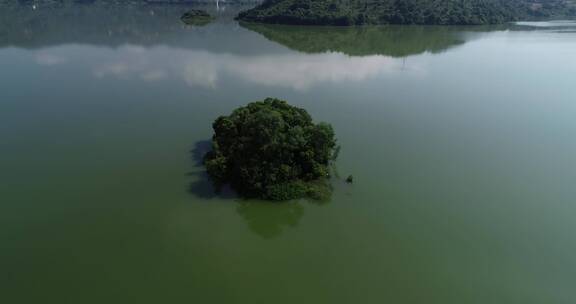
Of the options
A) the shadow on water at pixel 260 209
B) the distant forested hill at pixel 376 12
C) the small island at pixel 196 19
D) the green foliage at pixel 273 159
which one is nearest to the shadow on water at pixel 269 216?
the shadow on water at pixel 260 209

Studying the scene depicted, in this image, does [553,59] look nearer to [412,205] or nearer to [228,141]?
[412,205]

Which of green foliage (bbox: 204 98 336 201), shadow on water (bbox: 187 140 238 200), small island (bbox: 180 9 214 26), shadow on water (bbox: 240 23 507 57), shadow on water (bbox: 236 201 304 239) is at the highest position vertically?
small island (bbox: 180 9 214 26)

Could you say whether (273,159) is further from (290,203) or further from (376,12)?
(376,12)

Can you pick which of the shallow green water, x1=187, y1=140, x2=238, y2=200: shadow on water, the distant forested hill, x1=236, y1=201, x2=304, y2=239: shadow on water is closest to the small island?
the distant forested hill

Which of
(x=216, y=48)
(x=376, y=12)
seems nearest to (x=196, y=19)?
(x=216, y=48)

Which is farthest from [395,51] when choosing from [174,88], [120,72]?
[120,72]

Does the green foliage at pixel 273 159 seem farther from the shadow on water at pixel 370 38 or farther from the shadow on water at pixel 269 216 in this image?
the shadow on water at pixel 370 38

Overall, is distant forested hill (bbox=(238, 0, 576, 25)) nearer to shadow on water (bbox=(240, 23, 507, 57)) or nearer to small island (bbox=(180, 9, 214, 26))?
shadow on water (bbox=(240, 23, 507, 57))
